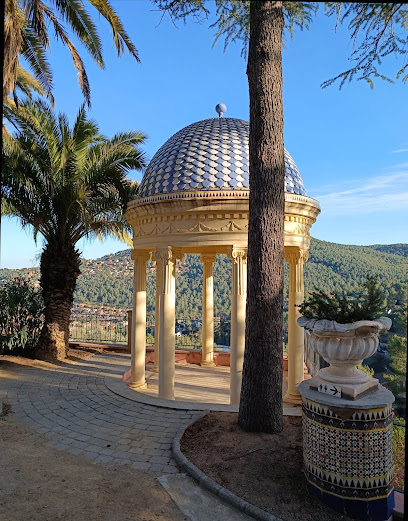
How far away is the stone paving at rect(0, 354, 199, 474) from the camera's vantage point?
552 cm

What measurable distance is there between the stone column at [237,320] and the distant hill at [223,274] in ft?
62.8

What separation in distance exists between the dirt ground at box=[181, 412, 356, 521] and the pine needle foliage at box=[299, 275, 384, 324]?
2.00 meters

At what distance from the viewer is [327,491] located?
4.10 meters

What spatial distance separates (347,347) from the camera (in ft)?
14.0

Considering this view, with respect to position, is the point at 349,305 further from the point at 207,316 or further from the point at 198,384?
the point at 207,316

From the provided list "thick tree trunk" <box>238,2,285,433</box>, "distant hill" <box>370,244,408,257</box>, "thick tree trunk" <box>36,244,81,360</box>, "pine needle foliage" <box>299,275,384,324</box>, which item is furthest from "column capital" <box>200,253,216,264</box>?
"distant hill" <box>370,244,408,257</box>

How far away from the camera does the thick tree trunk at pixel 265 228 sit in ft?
19.6

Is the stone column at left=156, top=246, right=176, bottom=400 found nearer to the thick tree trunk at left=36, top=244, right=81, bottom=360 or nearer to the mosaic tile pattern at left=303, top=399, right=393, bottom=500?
the mosaic tile pattern at left=303, top=399, right=393, bottom=500

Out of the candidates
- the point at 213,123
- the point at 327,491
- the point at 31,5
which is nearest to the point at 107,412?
the point at 327,491

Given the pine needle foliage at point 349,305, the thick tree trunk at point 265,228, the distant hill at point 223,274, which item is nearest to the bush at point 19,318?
the thick tree trunk at point 265,228

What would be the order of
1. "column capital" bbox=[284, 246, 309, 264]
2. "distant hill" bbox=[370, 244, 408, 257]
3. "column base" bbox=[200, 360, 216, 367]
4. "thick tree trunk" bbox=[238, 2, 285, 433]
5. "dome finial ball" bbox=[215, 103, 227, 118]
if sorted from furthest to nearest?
"distant hill" bbox=[370, 244, 408, 257] → "column base" bbox=[200, 360, 216, 367] → "dome finial ball" bbox=[215, 103, 227, 118] → "column capital" bbox=[284, 246, 309, 264] → "thick tree trunk" bbox=[238, 2, 285, 433]

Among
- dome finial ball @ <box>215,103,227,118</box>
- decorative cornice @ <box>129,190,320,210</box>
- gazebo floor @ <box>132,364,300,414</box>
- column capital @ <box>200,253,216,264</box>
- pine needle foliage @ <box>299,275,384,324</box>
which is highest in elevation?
dome finial ball @ <box>215,103,227,118</box>

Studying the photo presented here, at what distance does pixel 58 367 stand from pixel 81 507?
776 cm

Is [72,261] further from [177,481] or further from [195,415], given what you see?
[177,481]
